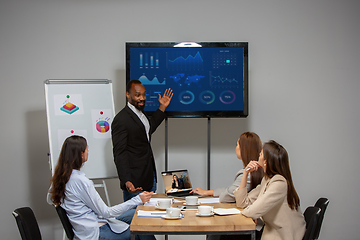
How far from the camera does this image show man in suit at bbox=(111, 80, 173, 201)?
3.16 m

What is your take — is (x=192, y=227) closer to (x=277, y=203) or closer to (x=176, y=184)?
(x=277, y=203)

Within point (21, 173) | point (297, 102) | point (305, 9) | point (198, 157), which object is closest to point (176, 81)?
point (198, 157)

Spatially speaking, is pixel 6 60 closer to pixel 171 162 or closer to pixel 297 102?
pixel 171 162

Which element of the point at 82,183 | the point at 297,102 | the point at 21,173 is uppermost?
the point at 297,102

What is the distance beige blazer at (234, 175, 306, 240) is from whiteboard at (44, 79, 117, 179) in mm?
1857

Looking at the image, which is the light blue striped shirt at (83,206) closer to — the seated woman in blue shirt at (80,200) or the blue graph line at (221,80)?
the seated woman in blue shirt at (80,200)

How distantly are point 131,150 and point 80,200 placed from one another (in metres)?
0.95

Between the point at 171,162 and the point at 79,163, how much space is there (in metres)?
1.82

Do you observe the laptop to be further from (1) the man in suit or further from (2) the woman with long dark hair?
(1) the man in suit

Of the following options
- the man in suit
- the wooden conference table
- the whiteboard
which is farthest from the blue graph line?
the wooden conference table

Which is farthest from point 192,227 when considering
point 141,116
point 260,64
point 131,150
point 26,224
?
point 260,64

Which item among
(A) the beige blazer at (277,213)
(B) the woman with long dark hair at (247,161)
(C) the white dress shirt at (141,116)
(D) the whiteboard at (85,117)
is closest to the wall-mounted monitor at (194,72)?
(C) the white dress shirt at (141,116)

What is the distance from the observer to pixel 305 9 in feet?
13.5

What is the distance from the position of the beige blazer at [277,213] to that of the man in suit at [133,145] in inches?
49.0
